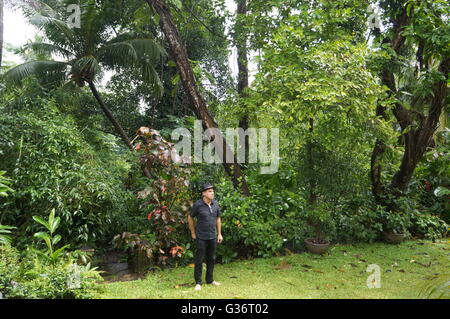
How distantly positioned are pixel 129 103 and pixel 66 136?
635cm

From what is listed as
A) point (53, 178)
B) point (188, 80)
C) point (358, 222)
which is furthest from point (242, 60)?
point (53, 178)

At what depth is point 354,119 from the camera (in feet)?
18.4

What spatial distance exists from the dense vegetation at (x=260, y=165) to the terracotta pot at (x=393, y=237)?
17cm

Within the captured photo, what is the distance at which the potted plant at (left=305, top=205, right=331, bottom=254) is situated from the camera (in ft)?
19.4

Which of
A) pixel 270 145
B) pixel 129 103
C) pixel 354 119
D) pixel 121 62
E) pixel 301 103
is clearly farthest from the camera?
pixel 129 103

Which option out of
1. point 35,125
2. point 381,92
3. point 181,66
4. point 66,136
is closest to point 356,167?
point 381,92

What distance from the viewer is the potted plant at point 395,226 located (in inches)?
265

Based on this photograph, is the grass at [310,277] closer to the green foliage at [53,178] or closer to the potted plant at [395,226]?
the potted plant at [395,226]

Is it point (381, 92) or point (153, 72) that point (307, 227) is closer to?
point (381, 92)

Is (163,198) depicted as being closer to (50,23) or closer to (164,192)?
(164,192)

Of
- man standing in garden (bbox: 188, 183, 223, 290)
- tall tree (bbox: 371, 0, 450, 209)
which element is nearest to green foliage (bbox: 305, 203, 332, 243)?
tall tree (bbox: 371, 0, 450, 209)

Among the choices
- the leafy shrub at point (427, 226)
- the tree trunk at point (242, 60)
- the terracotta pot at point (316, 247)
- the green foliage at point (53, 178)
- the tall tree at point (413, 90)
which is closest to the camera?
the tall tree at point (413, 90)

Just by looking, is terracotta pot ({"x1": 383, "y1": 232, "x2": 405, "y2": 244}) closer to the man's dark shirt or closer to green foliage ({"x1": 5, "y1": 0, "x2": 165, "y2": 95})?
the man's dark shirt

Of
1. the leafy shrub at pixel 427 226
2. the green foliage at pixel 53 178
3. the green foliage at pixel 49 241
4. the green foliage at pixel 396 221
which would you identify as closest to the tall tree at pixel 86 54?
the green foliage at pixel 53 178
